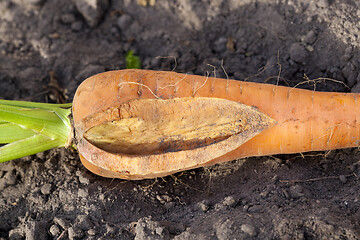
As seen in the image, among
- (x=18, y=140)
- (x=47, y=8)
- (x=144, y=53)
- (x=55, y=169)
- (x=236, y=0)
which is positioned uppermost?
(x=236, y=0)

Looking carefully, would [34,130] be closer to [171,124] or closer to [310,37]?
[171,124]

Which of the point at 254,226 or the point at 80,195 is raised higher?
the point at 254,226

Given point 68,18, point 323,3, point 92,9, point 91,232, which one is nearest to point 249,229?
point 91,232

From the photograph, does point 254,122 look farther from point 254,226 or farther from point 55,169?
point 55,169

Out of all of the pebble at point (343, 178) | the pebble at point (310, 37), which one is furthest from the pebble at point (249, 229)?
the pebble at point (310, 37)

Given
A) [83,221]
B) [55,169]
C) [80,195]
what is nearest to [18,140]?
[55,169]
